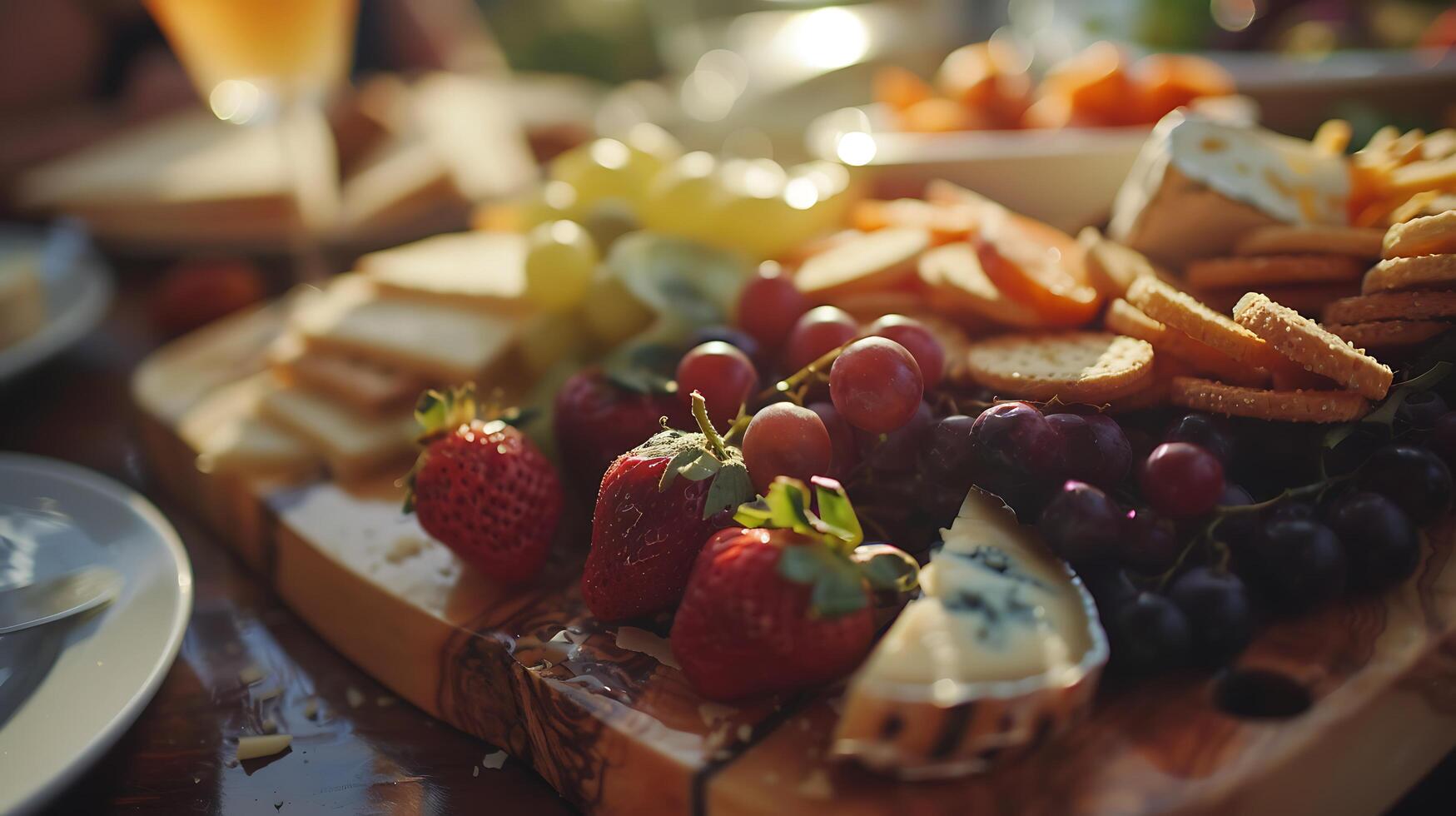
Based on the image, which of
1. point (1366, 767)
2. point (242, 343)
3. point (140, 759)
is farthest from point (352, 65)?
point (1366, 767)

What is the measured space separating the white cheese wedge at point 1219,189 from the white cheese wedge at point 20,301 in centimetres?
125

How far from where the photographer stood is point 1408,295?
66 cm

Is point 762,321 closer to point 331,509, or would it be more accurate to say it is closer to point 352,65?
point 331,509

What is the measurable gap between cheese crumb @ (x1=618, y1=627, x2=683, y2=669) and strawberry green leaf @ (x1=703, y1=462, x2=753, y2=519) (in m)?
0.10

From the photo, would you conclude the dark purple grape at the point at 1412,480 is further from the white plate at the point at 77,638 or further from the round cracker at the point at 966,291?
the white plate at the point at 77,638

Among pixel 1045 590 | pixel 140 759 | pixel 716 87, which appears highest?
pixel 716 87

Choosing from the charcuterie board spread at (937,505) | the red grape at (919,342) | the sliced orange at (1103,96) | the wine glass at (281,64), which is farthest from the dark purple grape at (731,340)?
the wine glass at (281,64)

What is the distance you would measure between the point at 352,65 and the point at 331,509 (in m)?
2.15

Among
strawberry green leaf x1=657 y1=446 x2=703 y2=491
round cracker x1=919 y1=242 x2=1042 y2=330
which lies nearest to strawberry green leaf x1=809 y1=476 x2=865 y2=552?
strawberry green leaf x1=657 y1=446 x2=703 y2=491

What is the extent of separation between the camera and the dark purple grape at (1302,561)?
0.55 meters

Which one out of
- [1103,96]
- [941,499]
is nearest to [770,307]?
[941,499]

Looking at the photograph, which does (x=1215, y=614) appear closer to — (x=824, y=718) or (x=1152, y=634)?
(x=1152, y=634)

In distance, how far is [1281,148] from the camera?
0.85m

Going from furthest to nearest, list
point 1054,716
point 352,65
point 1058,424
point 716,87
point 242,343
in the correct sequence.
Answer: point 352,65 → point 716,87 → point 242,343 → point 1058,424 → point 1054,716
